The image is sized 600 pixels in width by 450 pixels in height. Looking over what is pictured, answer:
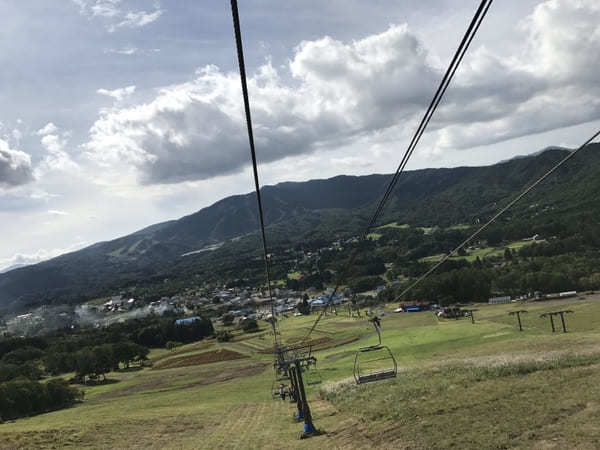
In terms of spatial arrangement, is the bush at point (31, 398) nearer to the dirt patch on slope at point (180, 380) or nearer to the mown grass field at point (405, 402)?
the mown grass field at point (405, 402)

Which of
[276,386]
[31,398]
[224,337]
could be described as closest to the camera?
[276,386]

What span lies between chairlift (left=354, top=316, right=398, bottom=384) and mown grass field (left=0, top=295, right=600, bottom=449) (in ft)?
6.41

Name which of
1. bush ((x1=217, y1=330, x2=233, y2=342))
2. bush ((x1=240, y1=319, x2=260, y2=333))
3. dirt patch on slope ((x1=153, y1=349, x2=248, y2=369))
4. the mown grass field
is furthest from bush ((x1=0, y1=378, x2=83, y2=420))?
bush ((x1=240, y1=319, x2=260, y2=333))

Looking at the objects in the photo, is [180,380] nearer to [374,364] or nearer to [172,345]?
[374,364]

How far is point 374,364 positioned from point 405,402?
2693 cm

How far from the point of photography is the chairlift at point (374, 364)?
83.9 ft

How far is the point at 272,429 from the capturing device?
3375cm

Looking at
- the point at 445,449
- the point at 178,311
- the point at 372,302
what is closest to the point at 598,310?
the point at 445,449

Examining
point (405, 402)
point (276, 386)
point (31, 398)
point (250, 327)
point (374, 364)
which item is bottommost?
point (250, 327)

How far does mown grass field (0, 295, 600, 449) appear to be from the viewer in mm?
21938

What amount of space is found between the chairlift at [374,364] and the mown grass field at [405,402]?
1954mm

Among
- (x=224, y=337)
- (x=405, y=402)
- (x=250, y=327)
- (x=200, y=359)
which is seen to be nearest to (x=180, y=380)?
(x=200, y=359)

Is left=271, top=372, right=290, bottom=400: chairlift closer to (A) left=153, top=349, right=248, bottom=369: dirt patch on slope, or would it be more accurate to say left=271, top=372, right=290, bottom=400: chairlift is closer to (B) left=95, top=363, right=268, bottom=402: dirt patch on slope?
(B) left=95, top=363, right=268, bottom=402: dirt patch on slope

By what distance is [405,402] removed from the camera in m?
30.9
